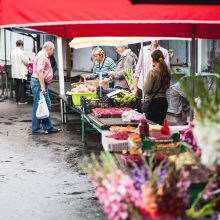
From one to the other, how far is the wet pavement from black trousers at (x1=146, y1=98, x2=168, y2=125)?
133 cm

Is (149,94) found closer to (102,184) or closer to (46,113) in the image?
(46,113)

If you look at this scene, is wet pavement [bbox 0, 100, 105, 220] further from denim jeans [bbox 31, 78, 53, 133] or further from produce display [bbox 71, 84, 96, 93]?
produce display [bbox 71, 84, 96, 93]

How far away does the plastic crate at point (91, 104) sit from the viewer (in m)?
11.2

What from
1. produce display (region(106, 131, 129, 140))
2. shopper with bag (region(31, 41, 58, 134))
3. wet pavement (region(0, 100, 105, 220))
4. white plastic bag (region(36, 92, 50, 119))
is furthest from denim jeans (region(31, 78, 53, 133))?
produce display (region(106, 131, 129, 140))

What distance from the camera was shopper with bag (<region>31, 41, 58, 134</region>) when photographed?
12.3 m

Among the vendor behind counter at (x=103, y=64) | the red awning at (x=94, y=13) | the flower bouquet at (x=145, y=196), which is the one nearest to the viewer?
the flower bouquet at (x=145, y=196)

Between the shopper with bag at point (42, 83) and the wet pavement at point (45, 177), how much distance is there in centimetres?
37

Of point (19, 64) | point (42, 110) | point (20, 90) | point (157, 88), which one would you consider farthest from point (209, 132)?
point (20, 90)

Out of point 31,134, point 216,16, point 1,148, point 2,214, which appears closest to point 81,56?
point 31,134

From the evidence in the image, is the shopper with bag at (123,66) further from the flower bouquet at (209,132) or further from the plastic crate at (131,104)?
the flower bouquet at (209,132)

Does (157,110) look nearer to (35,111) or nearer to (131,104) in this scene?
(131,104)

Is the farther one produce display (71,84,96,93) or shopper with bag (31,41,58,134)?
produce display (71,84,96,93)

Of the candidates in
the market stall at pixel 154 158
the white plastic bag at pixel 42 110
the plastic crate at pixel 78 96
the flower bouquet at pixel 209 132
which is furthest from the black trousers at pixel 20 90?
the flower bouquet at pixel 209 132

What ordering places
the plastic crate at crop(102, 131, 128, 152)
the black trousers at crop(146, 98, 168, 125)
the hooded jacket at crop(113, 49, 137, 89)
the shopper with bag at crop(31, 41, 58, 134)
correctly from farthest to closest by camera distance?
1. the hooded jacket at crop(113, 49, 137, 89)
2. the shopper with bag at crop(31, 41, 58, 134)
3. the black trousers at crop(146, 98, 168, 125)
4. the plastic crate at crop(102, 131, 128, 152)
